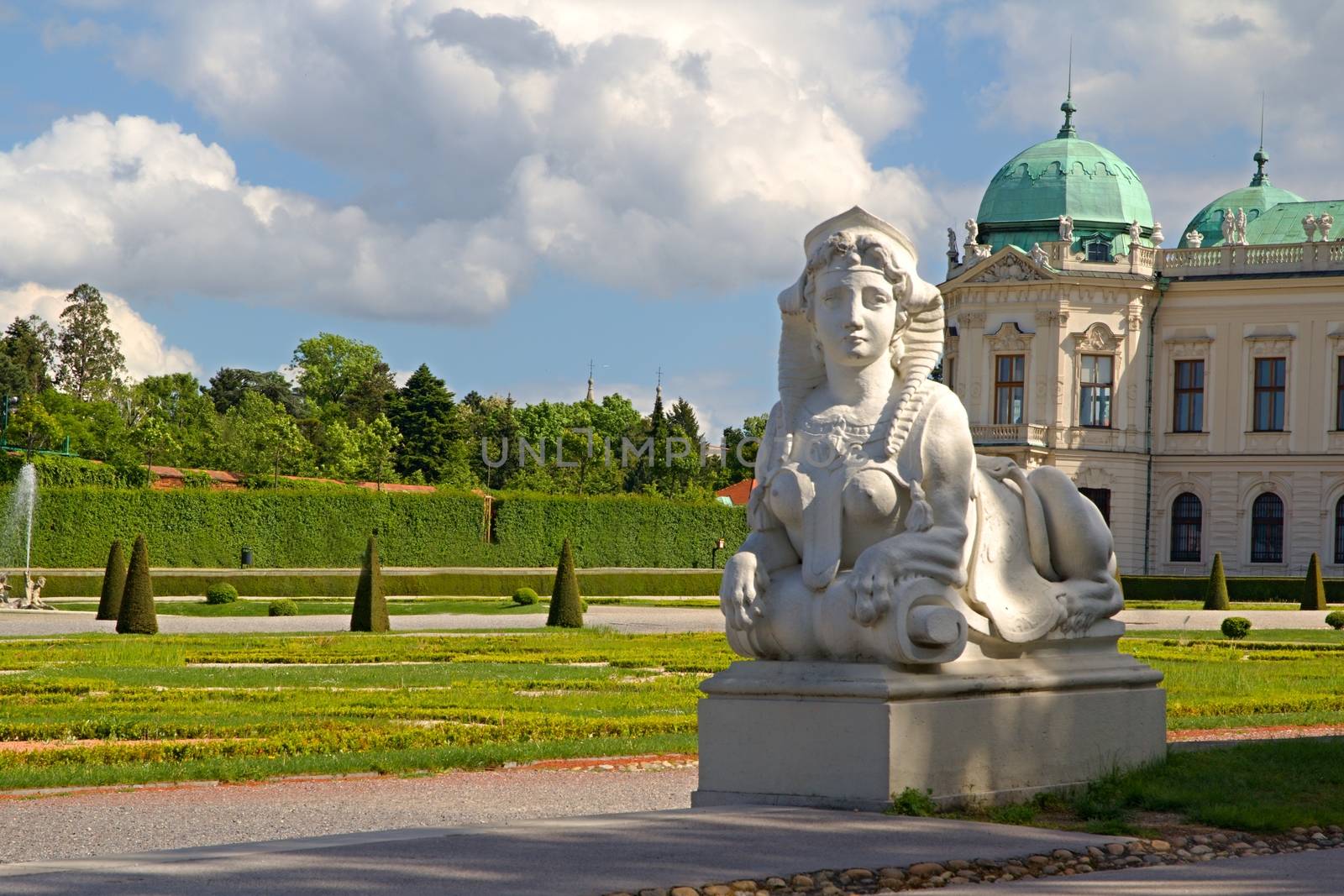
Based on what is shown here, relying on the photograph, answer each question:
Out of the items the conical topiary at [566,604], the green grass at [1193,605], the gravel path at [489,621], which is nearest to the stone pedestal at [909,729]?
the gravel path at [489,621]

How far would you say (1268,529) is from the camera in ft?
173

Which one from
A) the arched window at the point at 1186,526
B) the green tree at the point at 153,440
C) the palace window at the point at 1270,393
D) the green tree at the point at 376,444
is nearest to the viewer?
the palace window at the point at 1270,393

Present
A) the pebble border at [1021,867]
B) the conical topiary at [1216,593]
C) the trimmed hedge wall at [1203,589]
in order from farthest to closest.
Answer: the trimmed hedge wall at [1203,589] → the conical topiary at [1216,593] → the pebble border at [1021,867]

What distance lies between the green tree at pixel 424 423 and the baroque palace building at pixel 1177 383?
29.4m

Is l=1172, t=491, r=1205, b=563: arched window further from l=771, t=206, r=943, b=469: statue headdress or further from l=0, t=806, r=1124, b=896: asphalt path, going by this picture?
l=0, t=806, r=1124, b=896: asphalt path

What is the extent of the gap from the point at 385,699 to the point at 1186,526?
43577mm

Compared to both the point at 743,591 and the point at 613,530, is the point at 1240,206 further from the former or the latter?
the point at 743,591

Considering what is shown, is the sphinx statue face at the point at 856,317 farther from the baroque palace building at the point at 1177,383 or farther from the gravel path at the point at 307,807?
the baroque palace building at the point at 1177,383

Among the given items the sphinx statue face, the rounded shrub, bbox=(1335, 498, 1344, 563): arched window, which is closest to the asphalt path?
the sphinx statue face

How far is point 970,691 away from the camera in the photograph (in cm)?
702

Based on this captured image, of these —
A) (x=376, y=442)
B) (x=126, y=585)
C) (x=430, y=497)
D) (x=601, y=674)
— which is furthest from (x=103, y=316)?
(x=601, y=674)

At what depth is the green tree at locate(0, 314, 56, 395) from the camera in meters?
76.8

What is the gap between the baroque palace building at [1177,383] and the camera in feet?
172

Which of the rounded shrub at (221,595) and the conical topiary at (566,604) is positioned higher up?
the conical topiary at (566,604)
